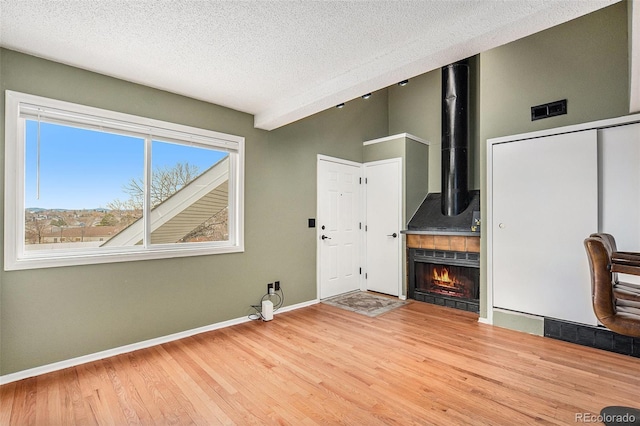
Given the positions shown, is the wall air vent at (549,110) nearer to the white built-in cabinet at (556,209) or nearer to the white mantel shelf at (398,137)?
the white built-in cabinet at (556,209)

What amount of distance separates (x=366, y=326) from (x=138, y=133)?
3090 millimetres

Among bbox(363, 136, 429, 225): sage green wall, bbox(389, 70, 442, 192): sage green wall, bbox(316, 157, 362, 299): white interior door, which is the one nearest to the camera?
bbox(316, 157, 362, 299): white interior door

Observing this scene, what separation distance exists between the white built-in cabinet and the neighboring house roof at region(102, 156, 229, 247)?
10.1ft

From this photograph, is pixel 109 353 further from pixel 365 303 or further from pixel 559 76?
pixel 559 76

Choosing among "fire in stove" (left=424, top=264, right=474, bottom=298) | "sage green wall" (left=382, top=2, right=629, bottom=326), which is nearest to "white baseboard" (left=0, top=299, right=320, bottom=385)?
"fire in stove" (left=424, top=264, right=474, bottom=298)

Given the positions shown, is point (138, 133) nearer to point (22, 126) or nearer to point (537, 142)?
point (22, 126)

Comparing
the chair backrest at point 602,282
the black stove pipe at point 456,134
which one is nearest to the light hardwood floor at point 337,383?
the chair backrest at point 602,282

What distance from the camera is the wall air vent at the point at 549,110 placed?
10.1ft

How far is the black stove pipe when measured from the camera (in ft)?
13.7

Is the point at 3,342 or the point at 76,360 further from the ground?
the point at 3,342

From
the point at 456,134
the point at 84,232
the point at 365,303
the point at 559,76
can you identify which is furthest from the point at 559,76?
the point at 84,232

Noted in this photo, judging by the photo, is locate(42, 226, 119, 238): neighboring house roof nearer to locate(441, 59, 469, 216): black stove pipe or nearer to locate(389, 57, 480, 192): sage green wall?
locate(441, 59, 469, 216): black stove pipe

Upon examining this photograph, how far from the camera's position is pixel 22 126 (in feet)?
7.95

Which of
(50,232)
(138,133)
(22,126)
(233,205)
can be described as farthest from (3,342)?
(233,205)
